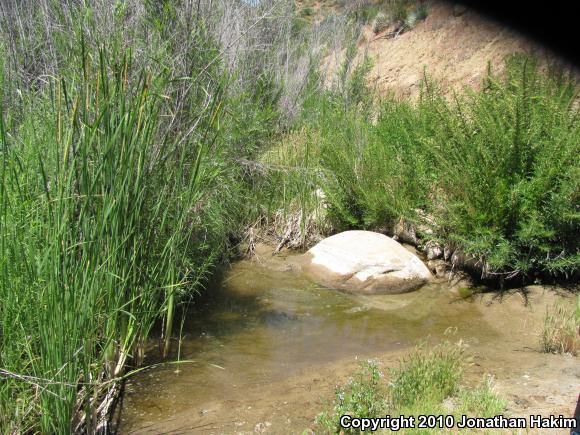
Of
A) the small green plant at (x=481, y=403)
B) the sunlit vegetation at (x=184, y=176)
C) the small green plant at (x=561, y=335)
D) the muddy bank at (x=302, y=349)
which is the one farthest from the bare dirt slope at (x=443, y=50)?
the small green plant at (x=481, y=403)

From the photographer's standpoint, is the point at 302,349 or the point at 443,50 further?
the point at 443,50

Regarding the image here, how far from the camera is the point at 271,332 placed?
17.8ft

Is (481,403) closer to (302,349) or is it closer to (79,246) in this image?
(302,349)

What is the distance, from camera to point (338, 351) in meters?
5.07

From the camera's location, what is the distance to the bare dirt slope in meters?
13.6

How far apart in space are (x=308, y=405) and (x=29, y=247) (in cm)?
201

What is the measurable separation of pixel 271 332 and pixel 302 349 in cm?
45

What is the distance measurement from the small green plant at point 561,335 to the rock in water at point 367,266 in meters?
1.84

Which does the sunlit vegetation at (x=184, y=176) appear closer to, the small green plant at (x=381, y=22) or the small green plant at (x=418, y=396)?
the small green plant at (x=418, y=396)

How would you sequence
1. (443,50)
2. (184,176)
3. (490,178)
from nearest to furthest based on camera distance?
1. (184,176)
2. (490,178)
3. (443,50)

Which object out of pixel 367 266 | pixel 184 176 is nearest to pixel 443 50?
pixel 367 266

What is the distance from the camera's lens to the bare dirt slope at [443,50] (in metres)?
13.6

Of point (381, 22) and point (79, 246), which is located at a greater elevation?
point (381, 22)

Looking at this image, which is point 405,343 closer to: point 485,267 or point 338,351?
point 338,351
